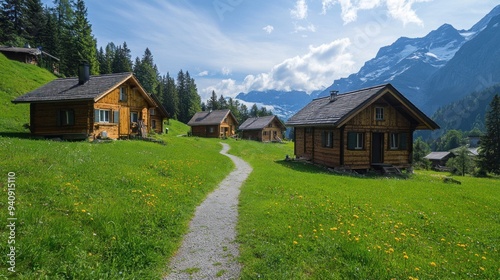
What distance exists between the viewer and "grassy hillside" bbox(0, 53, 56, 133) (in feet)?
102

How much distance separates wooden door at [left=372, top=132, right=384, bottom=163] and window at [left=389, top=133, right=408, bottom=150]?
1.25m

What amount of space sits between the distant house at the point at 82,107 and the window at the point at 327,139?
22.6 m

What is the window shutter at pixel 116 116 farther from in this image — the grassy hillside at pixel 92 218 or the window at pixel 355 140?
the window at pixel 355 140

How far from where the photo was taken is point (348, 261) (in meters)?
6.28

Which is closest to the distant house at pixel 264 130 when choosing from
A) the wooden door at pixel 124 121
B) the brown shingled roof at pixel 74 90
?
the wooden door at pixel 124 121

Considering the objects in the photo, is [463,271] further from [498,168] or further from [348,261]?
[498,168]

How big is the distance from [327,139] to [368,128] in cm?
393

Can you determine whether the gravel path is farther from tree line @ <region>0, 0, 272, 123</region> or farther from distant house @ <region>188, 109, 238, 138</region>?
tree line @ <region>0, 0, 272, 123</region>

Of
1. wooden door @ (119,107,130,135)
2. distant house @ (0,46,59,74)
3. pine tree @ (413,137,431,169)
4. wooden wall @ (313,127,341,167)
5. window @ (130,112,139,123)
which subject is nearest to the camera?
wooden wall @ (313,127,341,167)

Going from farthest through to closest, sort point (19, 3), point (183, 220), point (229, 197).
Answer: point (19, 3)
point (229, 197)
point (183, 220)

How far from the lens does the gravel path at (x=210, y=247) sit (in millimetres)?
5934

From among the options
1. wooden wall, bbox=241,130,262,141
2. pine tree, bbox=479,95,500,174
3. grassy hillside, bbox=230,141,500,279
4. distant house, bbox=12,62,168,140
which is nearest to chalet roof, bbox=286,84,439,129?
grassy hillside, bbox=230,141,500,279

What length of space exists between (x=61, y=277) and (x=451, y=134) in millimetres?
204441

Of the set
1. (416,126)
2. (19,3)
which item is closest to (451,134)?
(416,126)
